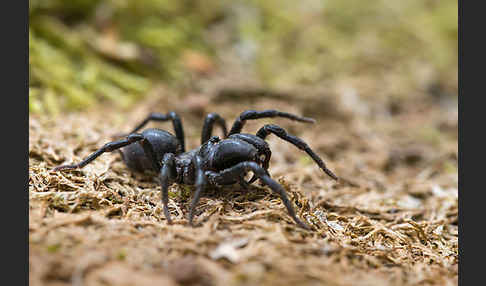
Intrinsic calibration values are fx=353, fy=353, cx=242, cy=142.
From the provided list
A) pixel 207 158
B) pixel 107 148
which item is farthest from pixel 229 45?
pixel 107 148

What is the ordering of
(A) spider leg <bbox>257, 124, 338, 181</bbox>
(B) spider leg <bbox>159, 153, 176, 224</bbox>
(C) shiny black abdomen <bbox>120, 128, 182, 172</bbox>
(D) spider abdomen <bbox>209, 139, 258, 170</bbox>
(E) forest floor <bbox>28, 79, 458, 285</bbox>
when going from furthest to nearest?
(C) shiny black abdomen <bbox>120, 128, 182, 172</bbox> → (A) spider leg <bbox>257, 124, 338, 181</bbox> → (D) spider abdomen <bbox>209, 139, 258, 170</bbox> → (B) spider leg <bbox>159, 153, 176, 224</bbox> → (E) forest floor <bbox>28, 79, 458, 285</bbox>

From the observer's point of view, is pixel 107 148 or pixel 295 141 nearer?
pixel 107 148

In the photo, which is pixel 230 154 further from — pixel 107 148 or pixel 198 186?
pixel 107 148

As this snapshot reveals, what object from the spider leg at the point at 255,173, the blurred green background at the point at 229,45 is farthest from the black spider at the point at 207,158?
the blurred green background at the point at 229,45

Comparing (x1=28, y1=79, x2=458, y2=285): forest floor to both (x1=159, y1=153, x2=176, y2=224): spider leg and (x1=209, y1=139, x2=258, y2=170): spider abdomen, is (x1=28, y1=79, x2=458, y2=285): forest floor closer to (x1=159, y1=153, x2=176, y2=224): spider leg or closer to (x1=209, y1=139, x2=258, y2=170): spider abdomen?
(x1=159, y1=153, x2=176, y2=224): spider leg

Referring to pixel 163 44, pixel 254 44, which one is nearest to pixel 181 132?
pixel 163 44

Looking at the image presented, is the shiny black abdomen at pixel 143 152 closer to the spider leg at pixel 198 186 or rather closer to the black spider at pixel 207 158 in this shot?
the black spider at pixel 207 158

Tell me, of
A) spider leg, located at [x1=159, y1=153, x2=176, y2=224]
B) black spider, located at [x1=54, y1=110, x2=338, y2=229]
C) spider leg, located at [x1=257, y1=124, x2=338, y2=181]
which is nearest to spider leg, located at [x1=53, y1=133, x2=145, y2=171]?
black spider, located at [x1=54, y1=110, x2=338, y2=229]
